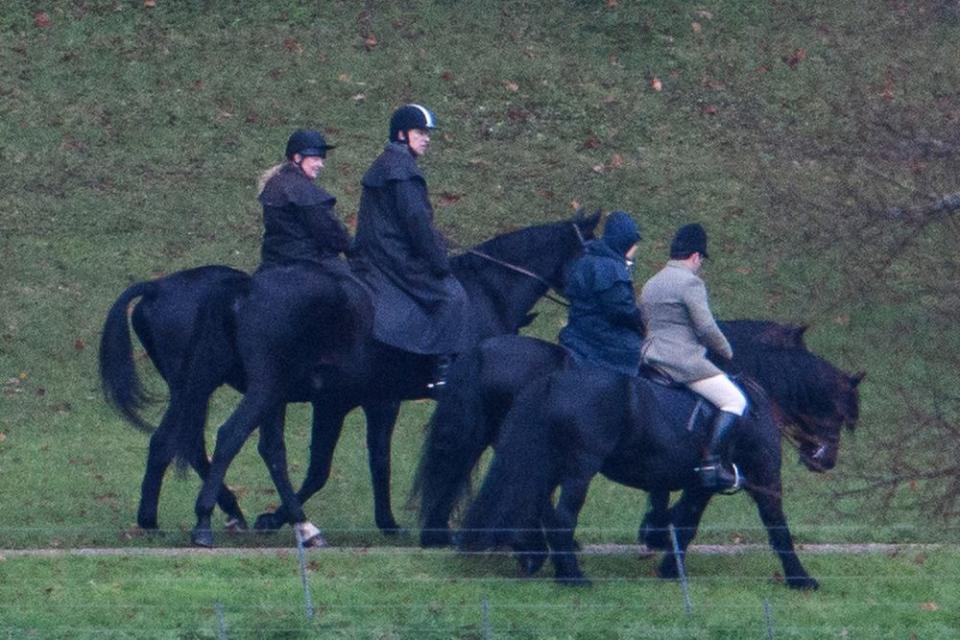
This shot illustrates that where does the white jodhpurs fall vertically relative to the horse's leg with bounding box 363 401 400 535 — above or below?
above

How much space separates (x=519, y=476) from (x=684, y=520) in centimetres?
140

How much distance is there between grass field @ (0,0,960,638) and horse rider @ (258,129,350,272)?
6.19 ft

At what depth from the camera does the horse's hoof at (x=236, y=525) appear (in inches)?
485

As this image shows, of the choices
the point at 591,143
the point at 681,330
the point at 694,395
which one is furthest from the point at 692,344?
the point at 591,143

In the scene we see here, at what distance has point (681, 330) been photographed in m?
10.7

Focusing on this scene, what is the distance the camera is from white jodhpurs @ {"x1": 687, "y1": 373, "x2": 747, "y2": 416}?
35.0 feet

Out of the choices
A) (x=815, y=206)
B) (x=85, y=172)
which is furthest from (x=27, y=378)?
(x=815, y=206)

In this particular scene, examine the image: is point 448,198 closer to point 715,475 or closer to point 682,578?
point 715,475

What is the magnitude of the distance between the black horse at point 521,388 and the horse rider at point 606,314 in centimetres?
22

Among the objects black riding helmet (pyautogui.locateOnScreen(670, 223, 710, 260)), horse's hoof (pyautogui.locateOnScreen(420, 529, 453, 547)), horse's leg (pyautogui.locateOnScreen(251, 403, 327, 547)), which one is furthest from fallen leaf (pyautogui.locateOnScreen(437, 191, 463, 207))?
black riding helmet (pyautogui.locateOnScreen(670, 223, 710, 260))

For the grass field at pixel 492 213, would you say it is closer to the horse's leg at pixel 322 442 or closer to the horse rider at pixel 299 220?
the horse's leg at pixel 322 442

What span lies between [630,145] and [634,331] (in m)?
11.3

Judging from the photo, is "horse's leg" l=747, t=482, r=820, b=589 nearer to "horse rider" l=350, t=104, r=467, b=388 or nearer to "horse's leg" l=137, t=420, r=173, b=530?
"horse rider" l=350, t=104, r=467, b=388

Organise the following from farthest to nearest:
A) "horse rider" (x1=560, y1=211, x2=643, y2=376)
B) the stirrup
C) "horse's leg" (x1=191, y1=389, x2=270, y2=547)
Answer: "horse's leg" (x1=191, y1=389, x2=270, y2=547), the stirrup, "horse rider" (x1=560, y1=211, x2=643, y2=376)
